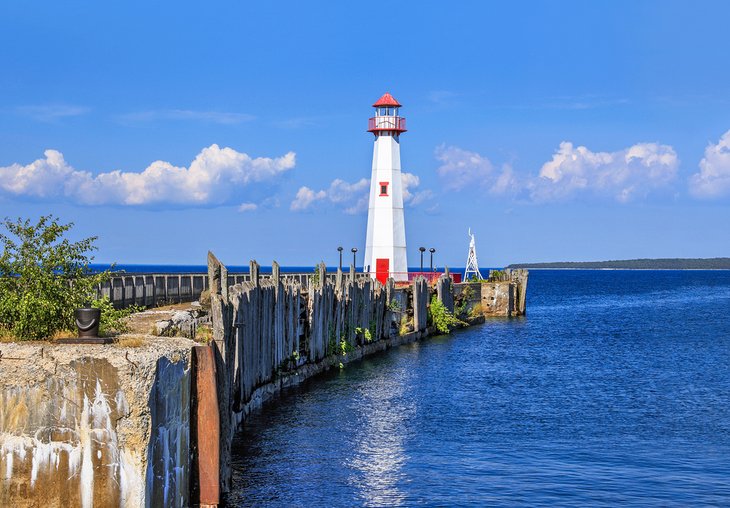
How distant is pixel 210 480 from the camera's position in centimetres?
1405

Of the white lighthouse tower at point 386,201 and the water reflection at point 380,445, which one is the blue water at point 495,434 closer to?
the water reflection at point 380,445

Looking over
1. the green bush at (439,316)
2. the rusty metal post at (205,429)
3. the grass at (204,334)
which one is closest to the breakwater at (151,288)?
the grass at (204,334)

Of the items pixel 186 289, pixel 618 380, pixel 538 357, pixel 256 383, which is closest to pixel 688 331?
pixel 538 357

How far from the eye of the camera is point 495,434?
24578mm

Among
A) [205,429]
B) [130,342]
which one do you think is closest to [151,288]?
[205,429]

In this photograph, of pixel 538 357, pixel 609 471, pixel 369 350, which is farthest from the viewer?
pixel 538 357

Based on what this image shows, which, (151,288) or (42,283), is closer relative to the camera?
(42,283)

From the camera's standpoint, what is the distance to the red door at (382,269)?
185 feet

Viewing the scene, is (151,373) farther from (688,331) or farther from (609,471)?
(688,331)

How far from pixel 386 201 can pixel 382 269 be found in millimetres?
3977

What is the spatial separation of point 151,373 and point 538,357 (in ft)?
112

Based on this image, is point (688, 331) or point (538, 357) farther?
point (688, 331)

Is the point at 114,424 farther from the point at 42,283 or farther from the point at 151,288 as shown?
the point at 151,288

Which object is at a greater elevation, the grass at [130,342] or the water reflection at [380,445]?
the grass at [130,342]
